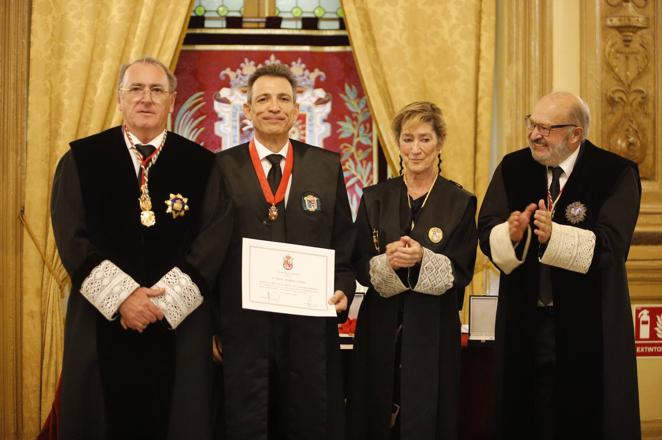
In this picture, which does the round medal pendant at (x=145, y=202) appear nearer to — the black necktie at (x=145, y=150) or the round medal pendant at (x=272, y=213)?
the black necktie at (x=145, y=150)

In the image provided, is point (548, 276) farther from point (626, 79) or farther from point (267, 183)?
point (626, 79)

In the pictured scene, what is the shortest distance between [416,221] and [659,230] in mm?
2246

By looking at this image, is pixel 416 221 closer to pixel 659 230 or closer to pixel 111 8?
pixel 659 230

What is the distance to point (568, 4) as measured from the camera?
15.5 feet

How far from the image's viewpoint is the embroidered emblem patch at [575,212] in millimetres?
2980

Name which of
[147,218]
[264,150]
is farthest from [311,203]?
[147,218]

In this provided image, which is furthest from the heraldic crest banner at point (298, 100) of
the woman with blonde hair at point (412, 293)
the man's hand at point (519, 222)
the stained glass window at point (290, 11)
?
the man's hand at point (519, 222)

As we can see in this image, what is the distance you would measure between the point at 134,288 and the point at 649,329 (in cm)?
345

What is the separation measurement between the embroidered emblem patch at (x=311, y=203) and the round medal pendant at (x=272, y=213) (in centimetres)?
12

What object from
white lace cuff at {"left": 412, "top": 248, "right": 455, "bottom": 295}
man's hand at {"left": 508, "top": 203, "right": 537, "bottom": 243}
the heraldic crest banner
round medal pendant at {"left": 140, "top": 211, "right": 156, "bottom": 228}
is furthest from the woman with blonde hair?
the heraldic crest banner

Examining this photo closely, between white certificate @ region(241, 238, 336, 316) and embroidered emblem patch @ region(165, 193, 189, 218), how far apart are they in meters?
0.29

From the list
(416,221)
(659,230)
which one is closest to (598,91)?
(659,230)

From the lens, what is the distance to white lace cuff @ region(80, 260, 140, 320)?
2631 millimetres

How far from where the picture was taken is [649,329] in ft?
15.4
